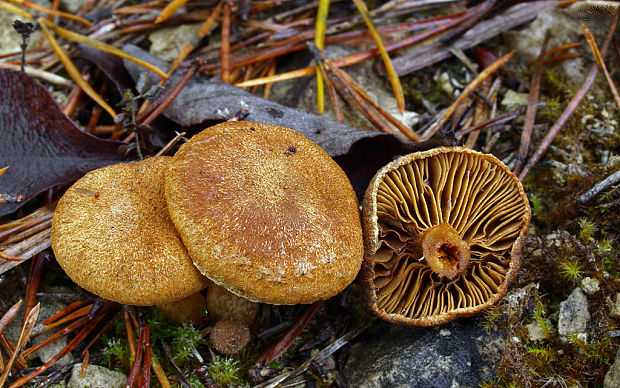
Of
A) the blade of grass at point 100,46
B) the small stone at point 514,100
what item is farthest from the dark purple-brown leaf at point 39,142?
the small stone at point 514,100

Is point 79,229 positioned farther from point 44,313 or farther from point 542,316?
point 542,316

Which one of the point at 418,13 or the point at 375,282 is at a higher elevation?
the point at 418,13

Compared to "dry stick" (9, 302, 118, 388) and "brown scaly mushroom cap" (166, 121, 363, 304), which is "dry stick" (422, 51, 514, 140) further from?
"dry stick" (9, 302, 118, 388)

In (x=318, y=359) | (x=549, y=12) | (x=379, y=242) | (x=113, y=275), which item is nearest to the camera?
(x=113, y=275)

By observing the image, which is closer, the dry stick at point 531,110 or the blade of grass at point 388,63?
the dry stick at point 531,110

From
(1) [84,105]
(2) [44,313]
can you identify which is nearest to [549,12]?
(1) [84,105]

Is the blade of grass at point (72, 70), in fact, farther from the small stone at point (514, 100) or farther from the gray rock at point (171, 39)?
the small stone at point (514, 100)

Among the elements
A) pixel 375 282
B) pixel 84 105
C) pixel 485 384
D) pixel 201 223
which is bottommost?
pixel 485 384
